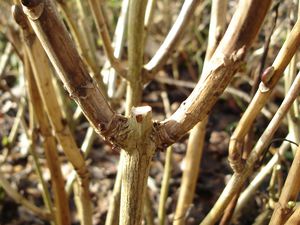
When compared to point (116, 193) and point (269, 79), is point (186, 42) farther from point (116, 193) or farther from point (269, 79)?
point (269, 79)

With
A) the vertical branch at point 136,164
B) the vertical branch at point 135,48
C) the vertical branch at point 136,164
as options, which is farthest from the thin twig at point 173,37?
the vertical branch at point 136,164

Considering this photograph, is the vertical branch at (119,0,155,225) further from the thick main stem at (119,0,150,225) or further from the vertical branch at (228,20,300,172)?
the vertical branch at (228,20,300,172)

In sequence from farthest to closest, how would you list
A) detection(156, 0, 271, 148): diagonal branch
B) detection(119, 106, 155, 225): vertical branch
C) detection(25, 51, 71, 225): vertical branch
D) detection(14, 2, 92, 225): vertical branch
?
detection(25, 51, 71, 225): vertical branch < detection(14, 2, 92, 225): vertical branch < detection(119, 106, 155, 225): vertical branch < detection(156, 0, 271, 148): diagonal branch

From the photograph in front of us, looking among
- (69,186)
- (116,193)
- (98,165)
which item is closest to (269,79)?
(116,193)

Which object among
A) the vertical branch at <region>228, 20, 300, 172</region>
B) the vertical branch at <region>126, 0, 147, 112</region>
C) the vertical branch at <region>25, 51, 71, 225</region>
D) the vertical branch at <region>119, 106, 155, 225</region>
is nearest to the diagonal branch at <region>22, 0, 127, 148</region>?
the vertical branch at <region>119, 106, 155, 225</region>

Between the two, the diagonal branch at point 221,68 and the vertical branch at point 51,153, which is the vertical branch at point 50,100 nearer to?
the vertical branch at point 51,153

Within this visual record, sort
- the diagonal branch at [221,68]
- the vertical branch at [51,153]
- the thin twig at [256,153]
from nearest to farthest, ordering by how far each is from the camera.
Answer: the diagonal branch at [221,68], the thin twig at [256,153], the vertical branch at [51,153]

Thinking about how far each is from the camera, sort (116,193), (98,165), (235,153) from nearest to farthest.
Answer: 1. (235,153)
2. (116,193)
3. (98,165)

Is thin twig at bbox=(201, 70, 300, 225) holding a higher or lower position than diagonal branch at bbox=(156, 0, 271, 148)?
higher
